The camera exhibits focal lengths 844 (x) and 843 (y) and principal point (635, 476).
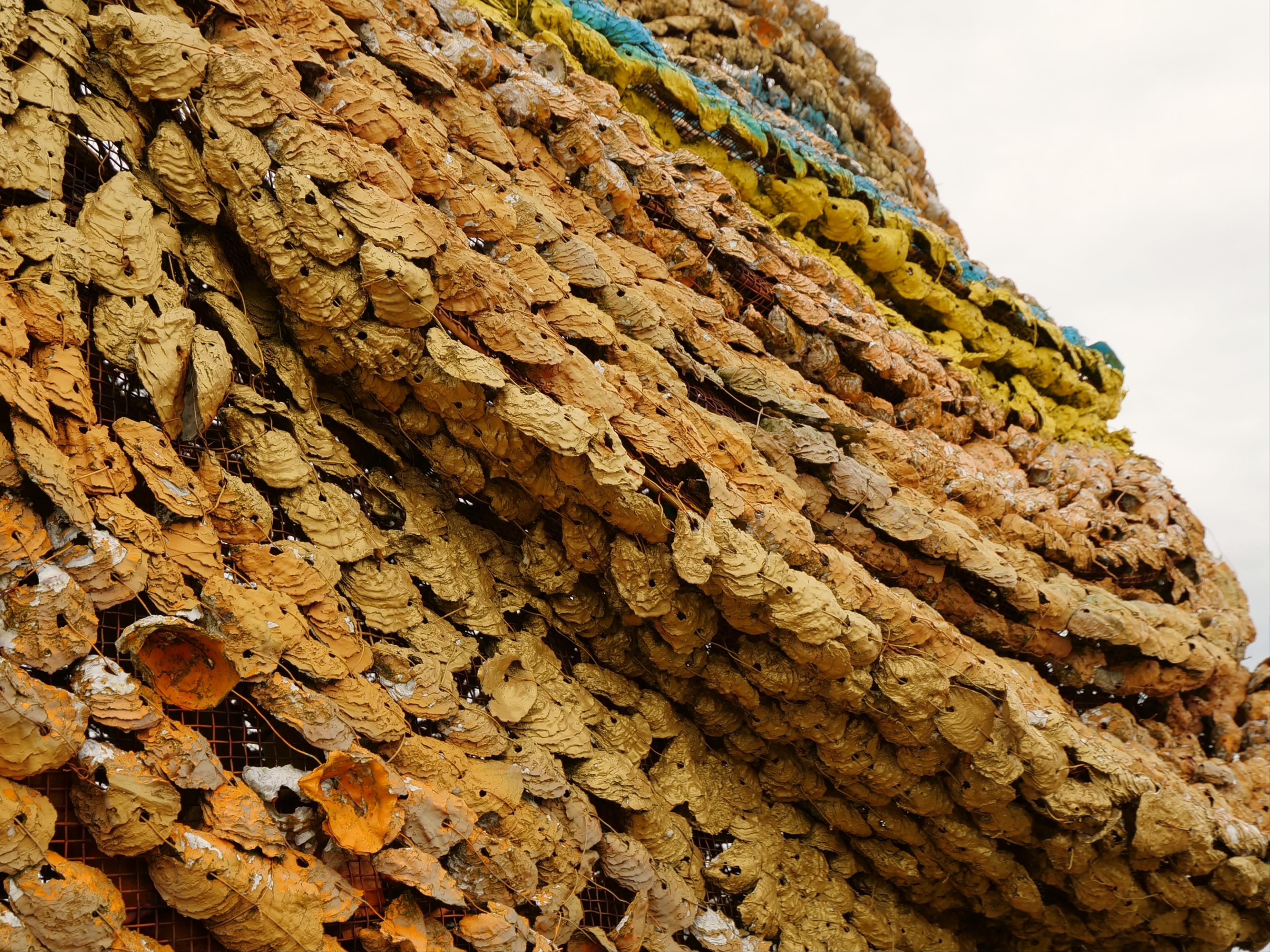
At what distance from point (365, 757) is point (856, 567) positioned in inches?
87.3

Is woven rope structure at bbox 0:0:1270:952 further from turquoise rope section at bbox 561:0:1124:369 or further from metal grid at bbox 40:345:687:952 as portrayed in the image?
turquoise rope section at bbox 561:0:1124:369

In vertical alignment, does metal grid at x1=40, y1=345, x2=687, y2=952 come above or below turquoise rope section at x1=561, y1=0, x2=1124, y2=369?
below

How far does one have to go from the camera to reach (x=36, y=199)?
99.0 inches

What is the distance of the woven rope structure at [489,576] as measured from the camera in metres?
2.16

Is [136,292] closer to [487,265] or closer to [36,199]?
[36,199]

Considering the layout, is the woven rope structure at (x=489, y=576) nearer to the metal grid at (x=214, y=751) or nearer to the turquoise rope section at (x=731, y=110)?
the metal grid at (x=214, y=751)

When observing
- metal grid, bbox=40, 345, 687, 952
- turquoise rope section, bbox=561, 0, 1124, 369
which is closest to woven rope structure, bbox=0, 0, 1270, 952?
metal grid, bbox=40, 345, 687, 952

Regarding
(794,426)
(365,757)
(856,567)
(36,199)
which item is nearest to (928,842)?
(856,567)

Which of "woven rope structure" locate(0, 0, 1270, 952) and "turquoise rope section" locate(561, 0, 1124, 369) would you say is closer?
"woven rope structure" locate(0, 0, 1270, 952)

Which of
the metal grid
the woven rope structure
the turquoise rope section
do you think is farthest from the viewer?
the turquoise rope section

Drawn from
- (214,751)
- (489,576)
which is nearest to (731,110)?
(489,576)

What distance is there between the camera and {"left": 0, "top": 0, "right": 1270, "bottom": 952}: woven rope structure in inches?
85.1

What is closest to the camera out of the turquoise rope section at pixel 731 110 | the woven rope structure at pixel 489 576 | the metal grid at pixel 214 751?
the metal grid at pixel 214 751

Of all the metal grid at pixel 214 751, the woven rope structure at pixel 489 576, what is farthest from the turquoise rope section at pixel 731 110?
the metal grid at pixel 214 751
